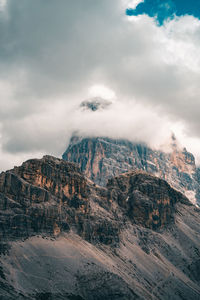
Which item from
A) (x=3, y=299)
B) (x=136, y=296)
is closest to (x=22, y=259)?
(x=3, y=299)

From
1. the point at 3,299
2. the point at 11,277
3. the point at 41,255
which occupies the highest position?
the point at 41,255

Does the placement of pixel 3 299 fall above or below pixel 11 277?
below

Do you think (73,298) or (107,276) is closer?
(73,298)

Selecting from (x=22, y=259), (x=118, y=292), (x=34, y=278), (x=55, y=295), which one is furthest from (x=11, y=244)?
(x=118, y=292)

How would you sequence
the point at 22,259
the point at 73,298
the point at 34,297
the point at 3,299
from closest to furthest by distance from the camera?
the point at 3,299 → the point at 34,297 → the point at 73,298 → the point at 22,259

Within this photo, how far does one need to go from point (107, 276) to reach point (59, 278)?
2821 centimetres

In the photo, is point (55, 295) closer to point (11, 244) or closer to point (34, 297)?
point (34, 297)

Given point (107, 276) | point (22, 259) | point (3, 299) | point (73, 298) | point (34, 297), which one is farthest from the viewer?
point (107, 276)

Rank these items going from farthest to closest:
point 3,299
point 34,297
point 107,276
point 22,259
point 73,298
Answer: point 107,276, point 22,259, point 73,298, point 34,297, point 3,299

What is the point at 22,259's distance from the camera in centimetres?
18725

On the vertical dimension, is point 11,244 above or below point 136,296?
above

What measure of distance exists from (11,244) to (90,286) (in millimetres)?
43849

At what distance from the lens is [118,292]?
193 m

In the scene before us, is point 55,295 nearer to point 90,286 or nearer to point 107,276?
point 90,286
